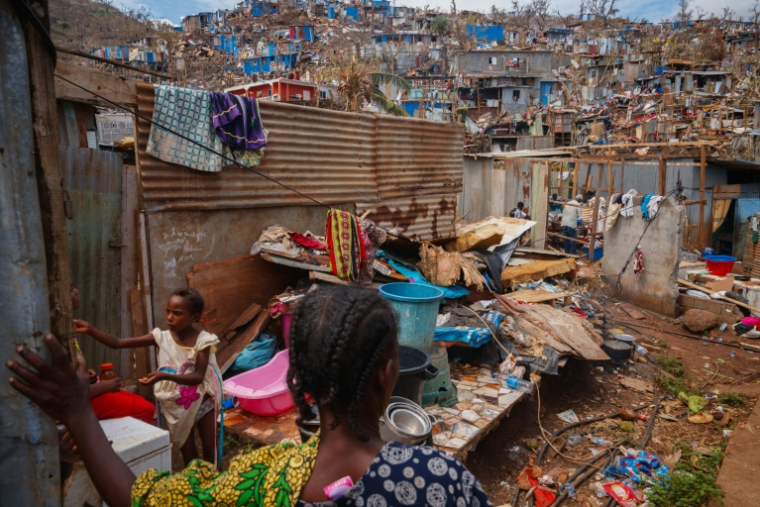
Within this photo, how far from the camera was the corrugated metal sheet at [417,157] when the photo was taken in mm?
7754

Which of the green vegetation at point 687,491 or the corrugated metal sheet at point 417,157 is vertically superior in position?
the corrugated metal sheet at point 417,157

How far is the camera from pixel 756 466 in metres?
4.71

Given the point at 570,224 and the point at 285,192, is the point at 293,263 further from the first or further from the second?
the point at 570,224

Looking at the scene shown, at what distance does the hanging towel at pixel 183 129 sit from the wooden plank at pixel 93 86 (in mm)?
254

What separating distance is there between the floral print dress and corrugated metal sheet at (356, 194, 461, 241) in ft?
14.2

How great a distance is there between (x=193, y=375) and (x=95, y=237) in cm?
228

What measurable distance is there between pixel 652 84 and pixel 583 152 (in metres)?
15.6

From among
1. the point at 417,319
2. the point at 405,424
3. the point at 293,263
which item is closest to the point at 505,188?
the point at 293,263

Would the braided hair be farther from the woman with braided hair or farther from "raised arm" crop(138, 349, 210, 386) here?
"raised arm" crop(138, 349, 210, 386)

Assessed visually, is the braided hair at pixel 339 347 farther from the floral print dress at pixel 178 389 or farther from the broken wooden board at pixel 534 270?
the broken wooden board at pixel 534 270

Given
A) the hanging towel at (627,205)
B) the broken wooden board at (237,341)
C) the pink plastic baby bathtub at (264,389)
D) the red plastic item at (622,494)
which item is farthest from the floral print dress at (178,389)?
the hanging towel at (627,205)

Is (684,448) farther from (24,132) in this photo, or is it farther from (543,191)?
(543,191)

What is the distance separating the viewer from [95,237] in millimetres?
4711

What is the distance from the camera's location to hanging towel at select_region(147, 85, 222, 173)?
4.89 metres
